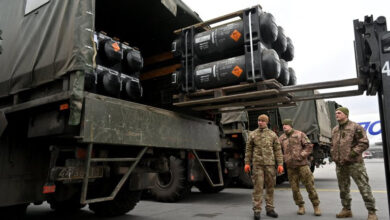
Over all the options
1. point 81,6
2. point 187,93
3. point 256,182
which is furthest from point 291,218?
point 81,6

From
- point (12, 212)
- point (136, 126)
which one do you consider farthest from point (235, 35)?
point (12, 212)

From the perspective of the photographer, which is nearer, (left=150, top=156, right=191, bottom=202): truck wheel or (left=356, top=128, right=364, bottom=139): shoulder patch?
(left=356, top=128, right=364, bottom=139): shoulder patch

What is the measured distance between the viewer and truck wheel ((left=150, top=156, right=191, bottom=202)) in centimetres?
673

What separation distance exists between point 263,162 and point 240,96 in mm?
1534

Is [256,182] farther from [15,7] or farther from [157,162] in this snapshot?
[15,7]

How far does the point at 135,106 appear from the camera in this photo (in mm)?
4113

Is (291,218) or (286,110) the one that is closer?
(291,218)

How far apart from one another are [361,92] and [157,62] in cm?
377

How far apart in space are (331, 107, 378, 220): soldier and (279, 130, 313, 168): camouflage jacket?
534 millimetres

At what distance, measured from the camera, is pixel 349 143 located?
5039mm

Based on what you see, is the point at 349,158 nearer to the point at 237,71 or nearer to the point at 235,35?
the point at 237,71

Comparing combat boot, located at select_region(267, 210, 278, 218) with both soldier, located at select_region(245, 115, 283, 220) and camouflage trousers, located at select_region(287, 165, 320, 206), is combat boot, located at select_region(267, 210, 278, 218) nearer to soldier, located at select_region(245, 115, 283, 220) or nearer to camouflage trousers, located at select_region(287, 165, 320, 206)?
soldier, located at select_region(245, 115, 283, 220)

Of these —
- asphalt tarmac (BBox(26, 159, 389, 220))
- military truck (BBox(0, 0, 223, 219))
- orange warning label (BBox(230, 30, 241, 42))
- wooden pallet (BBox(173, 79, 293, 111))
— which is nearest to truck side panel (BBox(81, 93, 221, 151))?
military truck (BBox(0, 0, 223, 219))

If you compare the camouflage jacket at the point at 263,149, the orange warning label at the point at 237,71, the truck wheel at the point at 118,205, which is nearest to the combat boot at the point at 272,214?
the camouflage jacket at the point at 263,149
